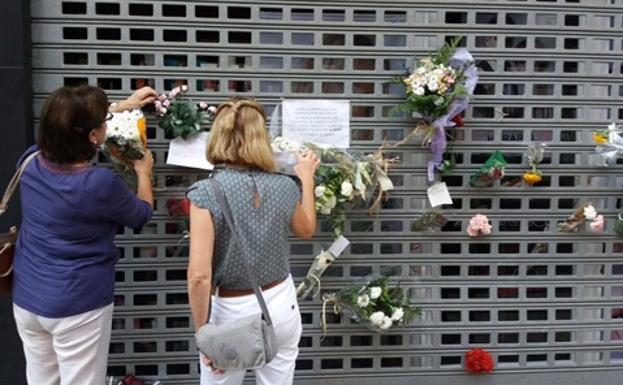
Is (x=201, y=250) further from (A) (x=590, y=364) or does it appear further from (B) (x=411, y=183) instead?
(A) (x=590, y=364)

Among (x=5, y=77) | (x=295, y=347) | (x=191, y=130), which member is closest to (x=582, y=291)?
(x=295, y=347)

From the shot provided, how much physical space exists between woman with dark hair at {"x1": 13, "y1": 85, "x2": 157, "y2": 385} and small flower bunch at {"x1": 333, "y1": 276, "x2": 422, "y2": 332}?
4.59 ft

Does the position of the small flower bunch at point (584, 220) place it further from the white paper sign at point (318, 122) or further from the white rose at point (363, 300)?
the white paper sign at point (318, 122)

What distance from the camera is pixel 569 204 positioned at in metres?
3.86

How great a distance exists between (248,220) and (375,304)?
4.45ft

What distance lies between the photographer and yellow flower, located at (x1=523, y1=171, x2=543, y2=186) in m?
3.71

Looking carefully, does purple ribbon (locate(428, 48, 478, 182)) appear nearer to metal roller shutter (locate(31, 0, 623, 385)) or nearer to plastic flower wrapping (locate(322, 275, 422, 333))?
metal roller shutter (locate(31, 0, 623, 385))

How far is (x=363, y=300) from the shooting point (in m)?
3.49

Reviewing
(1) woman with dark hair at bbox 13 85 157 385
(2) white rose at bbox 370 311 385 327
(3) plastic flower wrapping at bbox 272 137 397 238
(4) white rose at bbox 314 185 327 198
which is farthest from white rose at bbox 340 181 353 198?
(1) woman with dark hair at bbox 13 85 157 385

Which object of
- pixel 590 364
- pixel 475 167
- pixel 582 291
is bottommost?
pixel 590 364

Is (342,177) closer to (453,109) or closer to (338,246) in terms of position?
(338,246)

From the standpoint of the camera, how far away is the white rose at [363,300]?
3486 millimetres

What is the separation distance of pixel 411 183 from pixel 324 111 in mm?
708

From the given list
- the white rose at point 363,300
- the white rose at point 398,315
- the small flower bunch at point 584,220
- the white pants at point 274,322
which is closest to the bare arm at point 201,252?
the white pants at point 274,322
